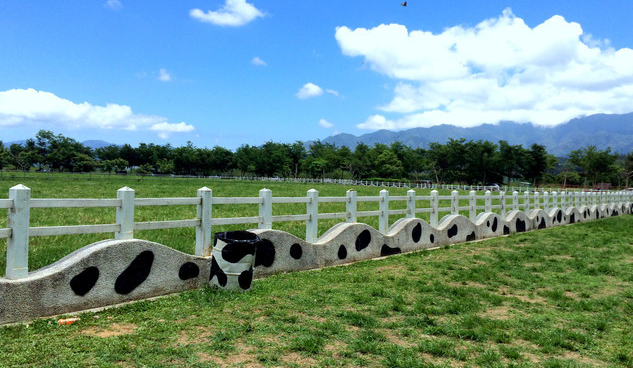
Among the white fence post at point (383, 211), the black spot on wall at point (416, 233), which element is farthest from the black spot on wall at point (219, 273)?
the black spot on wall at point (416, 233)

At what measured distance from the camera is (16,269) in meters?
4.91

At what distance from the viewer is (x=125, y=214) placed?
5918 millimetres

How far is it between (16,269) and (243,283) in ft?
9.10

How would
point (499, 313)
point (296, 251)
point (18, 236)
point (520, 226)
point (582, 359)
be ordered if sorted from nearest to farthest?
point (582, 359) → point (18, 236) → point (499, 313) → point (296, 251) → point (520, 226)

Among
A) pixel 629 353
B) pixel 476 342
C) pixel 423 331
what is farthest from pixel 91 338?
pixel 629 353

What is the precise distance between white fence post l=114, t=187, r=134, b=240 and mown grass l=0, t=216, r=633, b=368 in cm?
97

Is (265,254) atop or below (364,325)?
atop

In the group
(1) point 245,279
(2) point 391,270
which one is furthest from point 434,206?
(1) point 245,279

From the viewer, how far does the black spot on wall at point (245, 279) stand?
6409mm

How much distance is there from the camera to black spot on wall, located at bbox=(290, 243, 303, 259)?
807 centimetres

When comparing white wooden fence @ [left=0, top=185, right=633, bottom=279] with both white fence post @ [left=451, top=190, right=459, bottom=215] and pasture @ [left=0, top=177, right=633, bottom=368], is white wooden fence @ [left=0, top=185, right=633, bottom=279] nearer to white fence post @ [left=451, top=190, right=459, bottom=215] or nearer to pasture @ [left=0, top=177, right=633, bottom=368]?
pasture @ [left=0, top=177, right=633, bottom=368]

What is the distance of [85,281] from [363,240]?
5.84m

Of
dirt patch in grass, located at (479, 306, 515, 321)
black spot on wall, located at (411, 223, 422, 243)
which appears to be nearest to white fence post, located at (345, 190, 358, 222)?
black spot on wall, located at (411, 223, 422, 243)

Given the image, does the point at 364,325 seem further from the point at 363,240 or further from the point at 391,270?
the point at 363,240
